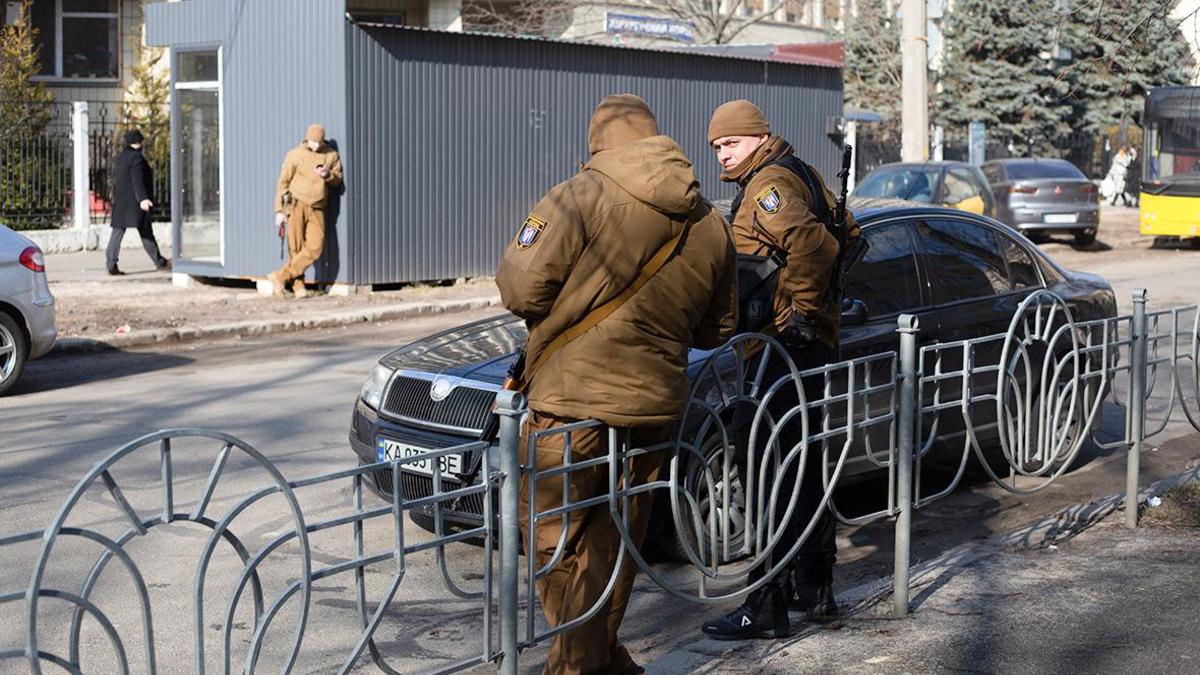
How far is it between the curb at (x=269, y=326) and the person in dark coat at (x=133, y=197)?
16.8 ft

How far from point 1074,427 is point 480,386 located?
8.77 ft

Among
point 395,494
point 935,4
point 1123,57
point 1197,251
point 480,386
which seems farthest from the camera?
point 1197,251

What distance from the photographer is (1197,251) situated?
2698 centimetres

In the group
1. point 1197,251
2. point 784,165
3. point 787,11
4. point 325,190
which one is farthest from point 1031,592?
point 787,11

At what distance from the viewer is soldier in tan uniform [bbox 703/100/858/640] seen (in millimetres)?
5352

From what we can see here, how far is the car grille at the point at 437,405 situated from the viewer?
6.50 metres

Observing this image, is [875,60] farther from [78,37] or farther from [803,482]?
[803,482]

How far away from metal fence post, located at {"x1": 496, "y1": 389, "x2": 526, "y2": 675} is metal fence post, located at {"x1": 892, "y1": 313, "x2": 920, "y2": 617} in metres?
1.98

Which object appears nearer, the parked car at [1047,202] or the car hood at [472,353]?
the car hood at [472,353]

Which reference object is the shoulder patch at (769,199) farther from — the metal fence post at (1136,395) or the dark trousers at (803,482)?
the metal fence post at (1136,395)

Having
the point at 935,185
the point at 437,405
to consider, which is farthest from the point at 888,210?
the point at 935,185

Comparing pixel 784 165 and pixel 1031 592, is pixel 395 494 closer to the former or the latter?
pixel 784 165

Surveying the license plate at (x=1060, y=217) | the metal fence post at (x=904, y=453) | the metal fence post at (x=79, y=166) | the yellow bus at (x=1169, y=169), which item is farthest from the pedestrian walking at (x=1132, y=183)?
the metal fence post at (x=904, y=453)

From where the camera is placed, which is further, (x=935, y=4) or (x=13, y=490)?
(x=935, y=4)
